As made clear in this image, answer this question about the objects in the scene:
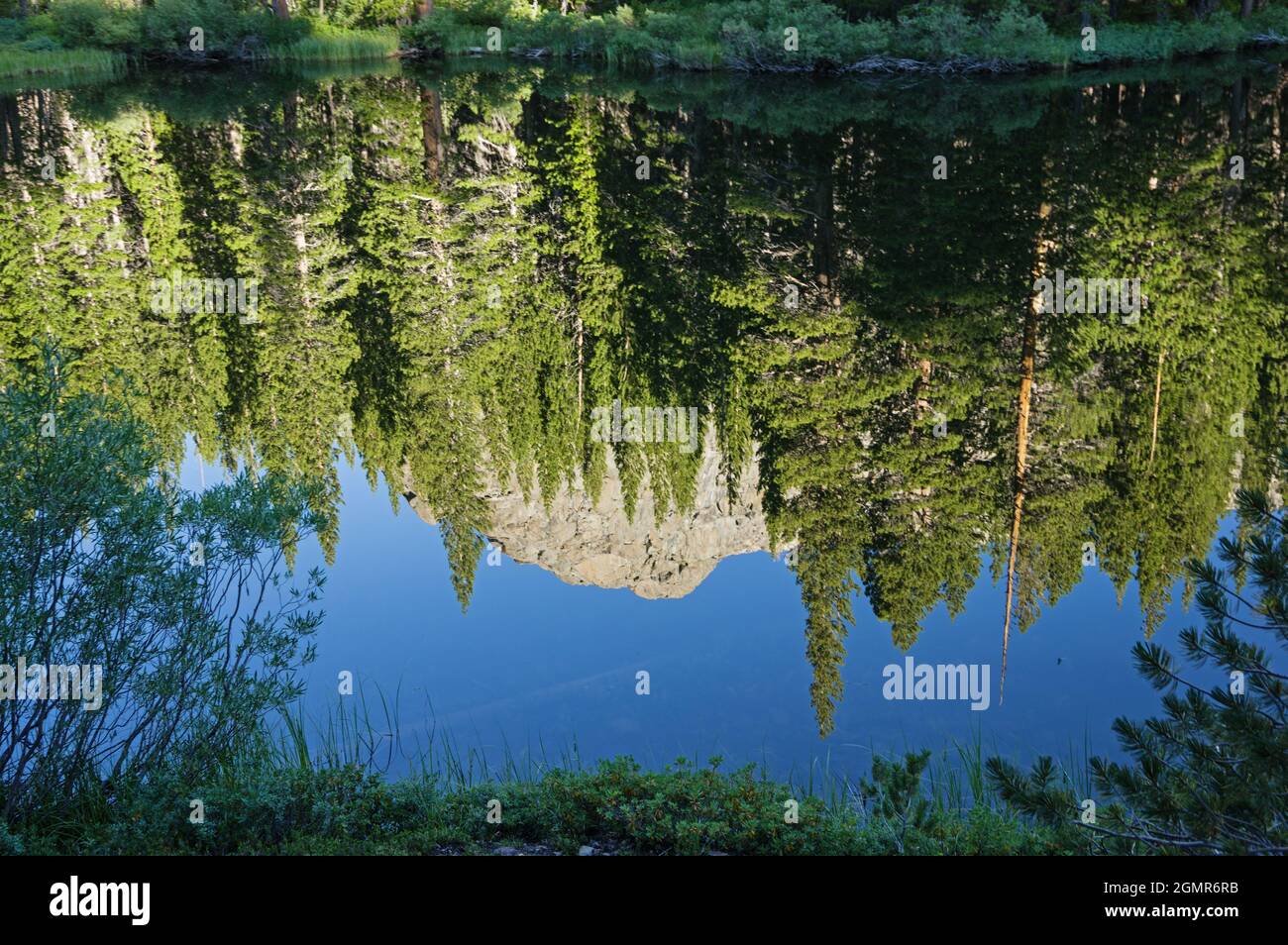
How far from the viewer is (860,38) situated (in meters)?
46.1

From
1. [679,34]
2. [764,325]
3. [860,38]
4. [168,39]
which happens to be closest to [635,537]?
[764,325]

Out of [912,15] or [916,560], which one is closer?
[916,560]

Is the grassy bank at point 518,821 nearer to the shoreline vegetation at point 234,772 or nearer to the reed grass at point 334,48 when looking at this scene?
the shoreline vegetation at point 234,772

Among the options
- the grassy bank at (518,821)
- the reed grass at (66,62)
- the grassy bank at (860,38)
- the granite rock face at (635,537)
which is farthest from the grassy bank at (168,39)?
the grassy bank at (518,821)

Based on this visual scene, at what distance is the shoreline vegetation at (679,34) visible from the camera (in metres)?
46.6

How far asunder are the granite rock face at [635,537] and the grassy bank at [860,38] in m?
37.4

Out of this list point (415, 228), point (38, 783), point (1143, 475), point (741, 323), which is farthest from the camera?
point (415, 228)

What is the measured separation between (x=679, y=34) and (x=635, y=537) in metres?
42.3

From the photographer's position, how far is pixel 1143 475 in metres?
13.6

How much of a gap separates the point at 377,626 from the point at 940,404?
8107 millimetres

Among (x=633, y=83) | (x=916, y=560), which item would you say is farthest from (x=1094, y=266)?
(x=633, y=83)

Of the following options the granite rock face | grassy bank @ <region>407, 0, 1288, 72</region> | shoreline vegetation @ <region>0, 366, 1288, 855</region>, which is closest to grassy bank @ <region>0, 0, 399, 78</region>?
grassy bank @ <region>407, 0, 1288, 72</region>

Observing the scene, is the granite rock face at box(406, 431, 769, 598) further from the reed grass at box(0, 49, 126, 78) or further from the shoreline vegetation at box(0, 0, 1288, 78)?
the reed grass at box(0, 49, 126, 78)
